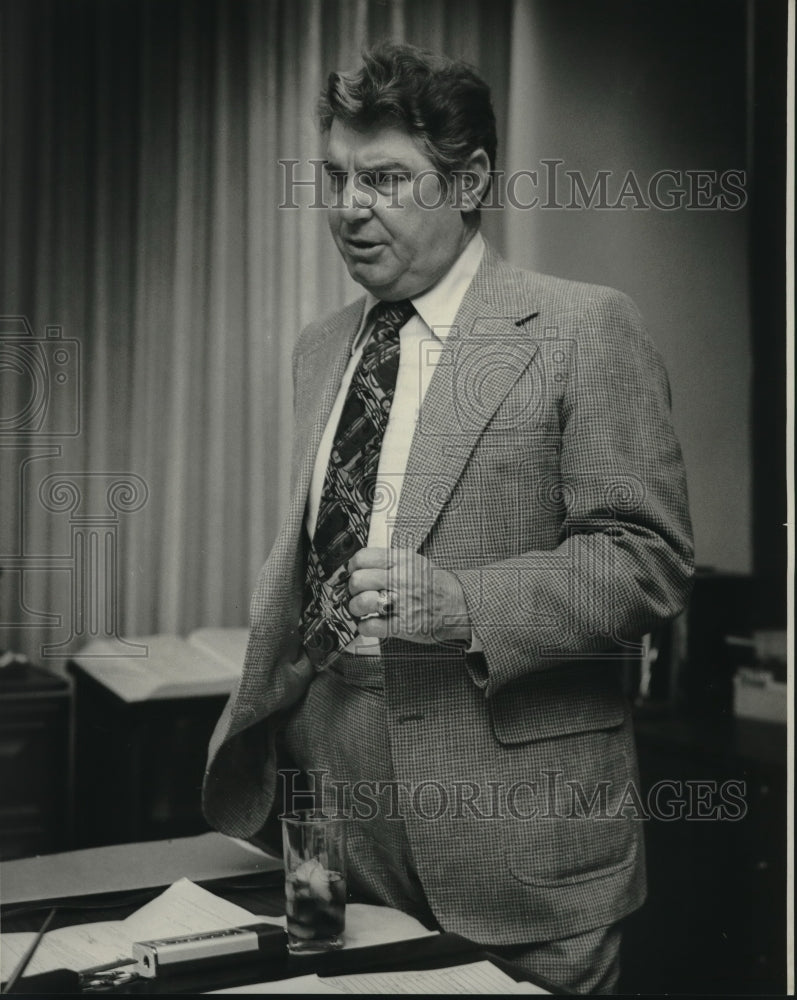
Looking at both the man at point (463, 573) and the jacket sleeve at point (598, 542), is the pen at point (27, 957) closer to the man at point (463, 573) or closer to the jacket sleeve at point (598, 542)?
the man at point (463, 573)

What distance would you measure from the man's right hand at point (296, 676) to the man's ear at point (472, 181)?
609 mm

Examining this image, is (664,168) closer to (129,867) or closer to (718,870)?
(718,870)

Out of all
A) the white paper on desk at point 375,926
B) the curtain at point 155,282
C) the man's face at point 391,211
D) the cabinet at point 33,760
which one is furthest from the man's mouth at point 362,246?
the white paper on desk at point 375,926

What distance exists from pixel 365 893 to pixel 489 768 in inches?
8.6

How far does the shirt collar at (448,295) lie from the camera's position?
133 cm

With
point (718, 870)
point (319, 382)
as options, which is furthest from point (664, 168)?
point (718, 870)

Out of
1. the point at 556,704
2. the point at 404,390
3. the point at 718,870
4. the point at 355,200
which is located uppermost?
the point at 355,200

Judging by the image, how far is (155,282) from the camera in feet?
4.80

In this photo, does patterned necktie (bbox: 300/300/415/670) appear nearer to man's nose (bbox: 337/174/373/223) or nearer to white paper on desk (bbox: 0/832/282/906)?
man's nose (bbox: 337/174/373/223)

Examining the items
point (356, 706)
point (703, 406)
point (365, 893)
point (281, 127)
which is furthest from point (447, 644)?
point (281, 127)

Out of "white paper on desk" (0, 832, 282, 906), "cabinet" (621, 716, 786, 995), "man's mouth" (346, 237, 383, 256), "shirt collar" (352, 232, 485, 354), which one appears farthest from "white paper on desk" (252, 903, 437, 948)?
"man's mouth" (346, 237, 383, 256)

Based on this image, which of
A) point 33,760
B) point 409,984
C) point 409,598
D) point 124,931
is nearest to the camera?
point 409,984

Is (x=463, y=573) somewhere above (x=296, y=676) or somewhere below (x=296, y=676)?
above

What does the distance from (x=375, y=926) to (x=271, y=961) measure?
0.47 ft
